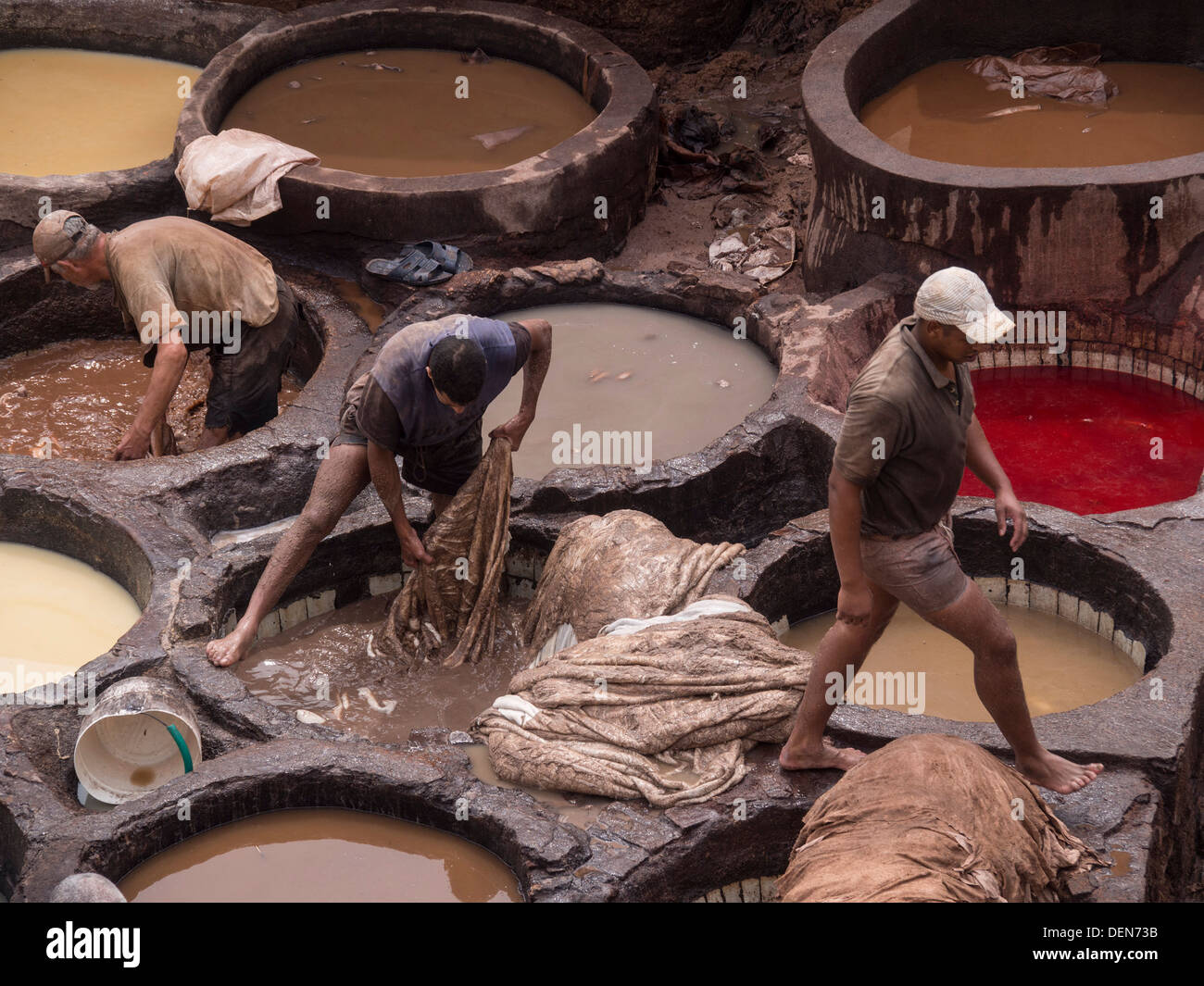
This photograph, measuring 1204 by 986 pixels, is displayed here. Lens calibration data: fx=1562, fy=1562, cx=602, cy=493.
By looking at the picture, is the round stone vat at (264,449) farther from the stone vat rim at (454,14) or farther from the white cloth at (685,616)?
the white cloth at (685,616)

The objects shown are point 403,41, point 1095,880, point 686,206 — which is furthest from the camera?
point 403,41

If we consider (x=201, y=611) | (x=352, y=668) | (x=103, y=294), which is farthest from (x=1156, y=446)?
(x=103, y=294)

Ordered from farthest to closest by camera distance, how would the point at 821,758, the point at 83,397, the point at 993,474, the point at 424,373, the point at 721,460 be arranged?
the point at 83,397
the point at 721,460
the point at 424,373
the point at 821,758
the point at 993,474

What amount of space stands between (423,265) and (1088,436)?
3.39m

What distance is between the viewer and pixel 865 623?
4559 millimetres

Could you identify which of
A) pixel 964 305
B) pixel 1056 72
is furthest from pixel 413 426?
pixel 1056 72

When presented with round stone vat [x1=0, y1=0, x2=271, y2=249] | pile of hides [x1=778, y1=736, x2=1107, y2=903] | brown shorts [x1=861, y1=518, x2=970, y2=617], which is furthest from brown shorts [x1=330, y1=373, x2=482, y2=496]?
round stone vat [x1=0, y1=0, x2=271, y2=249]

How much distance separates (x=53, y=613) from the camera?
628 centimetres

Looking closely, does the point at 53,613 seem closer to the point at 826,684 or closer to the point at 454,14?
the point at 826,684

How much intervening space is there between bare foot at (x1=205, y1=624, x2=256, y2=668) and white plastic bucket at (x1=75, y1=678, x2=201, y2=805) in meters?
0.25

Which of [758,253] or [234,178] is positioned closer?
[234,178]

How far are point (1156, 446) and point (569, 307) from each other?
9.75ft

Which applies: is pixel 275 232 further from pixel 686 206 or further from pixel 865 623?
pixel 865 623

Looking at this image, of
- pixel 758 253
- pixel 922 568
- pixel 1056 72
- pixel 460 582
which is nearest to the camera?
pixel 922 568
